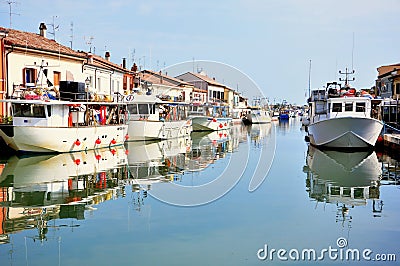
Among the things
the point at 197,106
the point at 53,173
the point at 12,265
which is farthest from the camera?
the point at 197,106

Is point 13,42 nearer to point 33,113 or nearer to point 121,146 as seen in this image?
point 33,113

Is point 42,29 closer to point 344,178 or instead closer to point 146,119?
point 146,119

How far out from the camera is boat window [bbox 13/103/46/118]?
23.5 m

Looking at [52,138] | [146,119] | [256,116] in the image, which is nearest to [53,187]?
[52,138]

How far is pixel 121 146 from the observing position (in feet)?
102

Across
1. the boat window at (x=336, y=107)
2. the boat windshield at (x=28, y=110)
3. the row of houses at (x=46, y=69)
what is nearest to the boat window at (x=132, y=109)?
the row of houses at (x=46, y=69)

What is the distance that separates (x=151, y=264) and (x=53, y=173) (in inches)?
444

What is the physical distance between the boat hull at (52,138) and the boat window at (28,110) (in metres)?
0.78

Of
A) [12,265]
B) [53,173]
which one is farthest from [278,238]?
[53,173]

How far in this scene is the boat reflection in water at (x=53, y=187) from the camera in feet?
42.4

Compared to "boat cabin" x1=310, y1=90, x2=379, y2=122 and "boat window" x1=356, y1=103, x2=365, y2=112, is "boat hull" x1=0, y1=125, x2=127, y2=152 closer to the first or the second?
"boat cabin" x1=310, y1=90, x2=379, y2=122

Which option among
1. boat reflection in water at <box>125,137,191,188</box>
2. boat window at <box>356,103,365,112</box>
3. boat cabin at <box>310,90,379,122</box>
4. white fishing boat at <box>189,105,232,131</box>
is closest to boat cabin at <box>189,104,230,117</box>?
white fishing boat at <box>189,105,232,131</box>

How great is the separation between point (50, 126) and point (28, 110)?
1.28 meters

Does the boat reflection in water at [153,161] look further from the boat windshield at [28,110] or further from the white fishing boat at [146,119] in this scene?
the boat windshield at [28,110]
